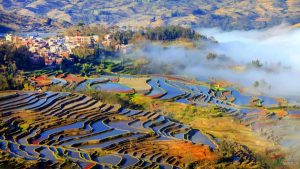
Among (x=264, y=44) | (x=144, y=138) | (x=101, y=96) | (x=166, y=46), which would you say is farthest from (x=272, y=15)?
(x=144, y=138)

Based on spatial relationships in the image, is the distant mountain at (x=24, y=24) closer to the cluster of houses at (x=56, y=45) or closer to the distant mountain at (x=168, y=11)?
the cluster of houses at (x=56, y=45)

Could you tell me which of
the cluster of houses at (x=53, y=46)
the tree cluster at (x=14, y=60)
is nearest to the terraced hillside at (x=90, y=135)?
the tree cluster at (x=14, y=60)

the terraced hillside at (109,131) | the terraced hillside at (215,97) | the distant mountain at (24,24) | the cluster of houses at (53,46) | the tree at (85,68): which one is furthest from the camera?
the distant mountain at (24,24)

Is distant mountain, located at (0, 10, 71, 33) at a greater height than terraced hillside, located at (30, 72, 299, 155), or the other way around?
distant mountain, located at (0, 10, 71, 33)

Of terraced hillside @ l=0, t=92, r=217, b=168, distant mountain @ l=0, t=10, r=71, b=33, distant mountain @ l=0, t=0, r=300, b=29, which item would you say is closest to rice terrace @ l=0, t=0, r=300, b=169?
terraced hillside @ l=0, t=92, r=217, b=168

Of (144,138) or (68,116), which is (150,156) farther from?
(68,116)

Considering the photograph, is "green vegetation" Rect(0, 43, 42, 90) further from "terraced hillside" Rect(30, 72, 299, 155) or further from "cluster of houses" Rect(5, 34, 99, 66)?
"terraced hillside" Rect(30, 72, 299, 155)
